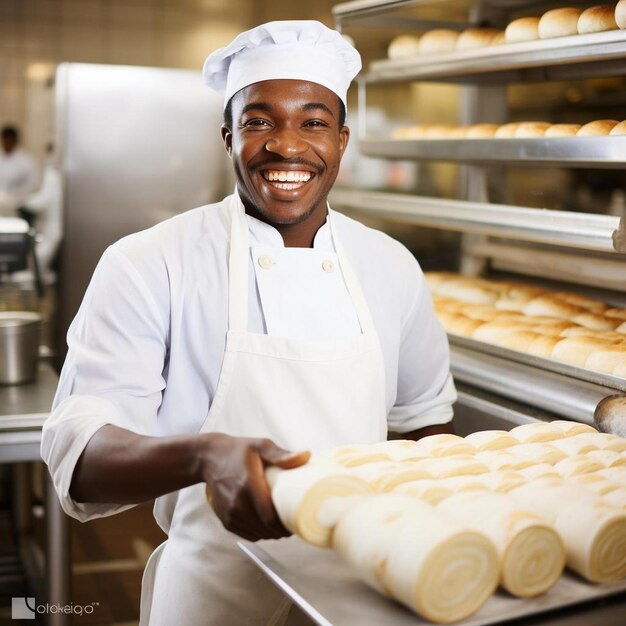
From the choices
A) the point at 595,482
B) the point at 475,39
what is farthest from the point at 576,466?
the point at 475,39

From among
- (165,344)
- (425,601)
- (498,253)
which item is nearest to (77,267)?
(498,253)

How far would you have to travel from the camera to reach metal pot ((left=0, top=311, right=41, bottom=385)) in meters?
2.50

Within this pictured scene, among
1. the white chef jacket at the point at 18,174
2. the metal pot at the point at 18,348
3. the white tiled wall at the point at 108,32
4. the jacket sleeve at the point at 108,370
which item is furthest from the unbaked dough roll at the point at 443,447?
the white chef jacket at the point at 18,174

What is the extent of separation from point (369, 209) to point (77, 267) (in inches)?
80.1

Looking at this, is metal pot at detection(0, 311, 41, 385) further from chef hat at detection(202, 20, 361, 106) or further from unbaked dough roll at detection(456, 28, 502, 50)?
unbaked dough roll at detection(456, 28, 502, 50)

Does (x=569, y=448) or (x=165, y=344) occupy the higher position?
(x=165, y=344)

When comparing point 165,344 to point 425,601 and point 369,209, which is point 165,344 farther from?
point 369,209

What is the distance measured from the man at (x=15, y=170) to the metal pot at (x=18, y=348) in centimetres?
515

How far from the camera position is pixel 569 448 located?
137cm

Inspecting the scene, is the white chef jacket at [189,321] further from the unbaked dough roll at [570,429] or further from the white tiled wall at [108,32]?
the white tiled wall at [108,32]

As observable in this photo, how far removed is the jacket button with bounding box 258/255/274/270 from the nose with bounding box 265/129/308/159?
7.7 inches

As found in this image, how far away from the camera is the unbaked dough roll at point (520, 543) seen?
1.03 metres

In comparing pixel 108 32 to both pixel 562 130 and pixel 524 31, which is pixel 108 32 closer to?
pixel 524 31

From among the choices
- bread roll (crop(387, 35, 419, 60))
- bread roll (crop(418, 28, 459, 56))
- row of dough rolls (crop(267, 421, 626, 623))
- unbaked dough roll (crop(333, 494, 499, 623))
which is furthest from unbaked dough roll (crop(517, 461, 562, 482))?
bread roll (crop(387, 35, 419, 60))
